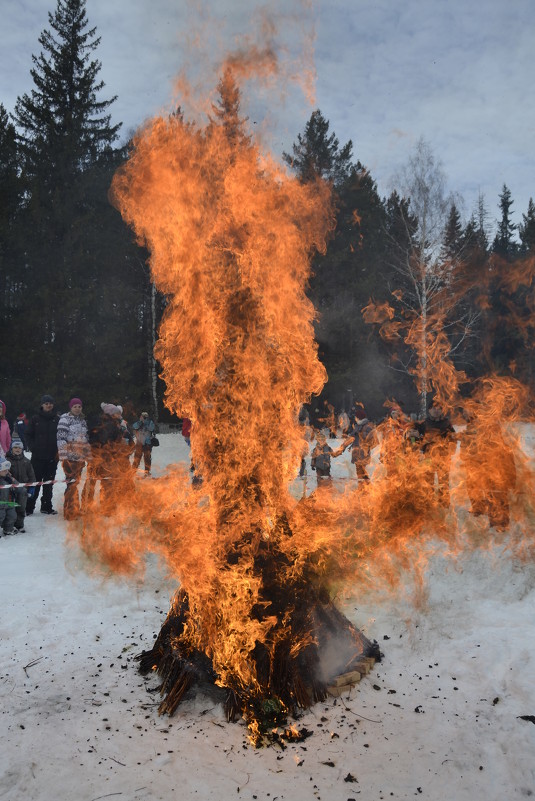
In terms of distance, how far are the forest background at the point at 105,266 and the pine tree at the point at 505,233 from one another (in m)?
17.7

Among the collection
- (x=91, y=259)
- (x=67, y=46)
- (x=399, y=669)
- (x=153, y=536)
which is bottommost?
(x=399, y=669)

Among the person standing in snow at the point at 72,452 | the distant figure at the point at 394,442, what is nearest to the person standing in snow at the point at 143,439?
the person standing in snow at the point at 72,452

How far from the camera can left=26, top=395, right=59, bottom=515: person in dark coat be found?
9734 mm

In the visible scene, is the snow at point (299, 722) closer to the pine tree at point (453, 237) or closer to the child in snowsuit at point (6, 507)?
the child in snowsuit at point (6, 507)

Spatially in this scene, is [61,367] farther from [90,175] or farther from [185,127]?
[185,127]

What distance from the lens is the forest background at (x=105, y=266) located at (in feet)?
76.1

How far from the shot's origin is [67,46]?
2531 cm

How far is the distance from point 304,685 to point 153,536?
2001 mm

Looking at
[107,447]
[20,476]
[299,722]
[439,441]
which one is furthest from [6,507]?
[439,441]

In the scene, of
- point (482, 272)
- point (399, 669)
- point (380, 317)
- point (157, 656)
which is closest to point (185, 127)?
point (157, 656)

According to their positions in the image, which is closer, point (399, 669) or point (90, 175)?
point (399, 669)

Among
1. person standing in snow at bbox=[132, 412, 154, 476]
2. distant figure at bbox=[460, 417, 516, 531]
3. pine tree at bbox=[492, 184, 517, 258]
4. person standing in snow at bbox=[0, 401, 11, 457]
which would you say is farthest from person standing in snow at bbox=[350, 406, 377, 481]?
pine tree at bbox=[492, 184, 517, 258]

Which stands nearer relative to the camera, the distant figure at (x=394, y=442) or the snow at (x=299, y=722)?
the snow at (x=299, y=722)

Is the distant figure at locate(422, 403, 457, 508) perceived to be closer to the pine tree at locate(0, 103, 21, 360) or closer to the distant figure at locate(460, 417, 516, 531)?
the distant figure at locate(460, 417, 516, 531)
